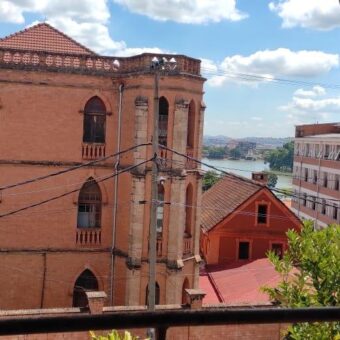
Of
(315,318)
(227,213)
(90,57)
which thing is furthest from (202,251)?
(315,318)

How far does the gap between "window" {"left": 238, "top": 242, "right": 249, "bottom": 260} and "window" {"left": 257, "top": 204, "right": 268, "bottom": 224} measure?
1372 millimetres

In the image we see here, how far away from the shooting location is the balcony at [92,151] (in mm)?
19156

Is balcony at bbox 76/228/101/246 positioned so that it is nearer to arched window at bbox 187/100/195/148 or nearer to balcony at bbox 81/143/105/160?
balcony at bbox 81/143/105/160

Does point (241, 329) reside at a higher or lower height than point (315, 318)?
lower

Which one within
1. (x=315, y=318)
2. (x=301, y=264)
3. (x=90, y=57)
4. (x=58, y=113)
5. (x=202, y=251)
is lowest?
(x=202, y=251)

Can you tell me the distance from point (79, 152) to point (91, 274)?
457 centimetres

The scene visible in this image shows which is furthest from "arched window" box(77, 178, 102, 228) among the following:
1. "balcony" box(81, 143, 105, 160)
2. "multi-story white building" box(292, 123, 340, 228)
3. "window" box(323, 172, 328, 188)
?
"window" box(323, 172, 328, 188)

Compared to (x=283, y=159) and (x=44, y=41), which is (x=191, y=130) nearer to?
(x=44, y=41)

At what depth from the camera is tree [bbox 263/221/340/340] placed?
981cm

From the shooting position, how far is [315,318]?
6.71 feet

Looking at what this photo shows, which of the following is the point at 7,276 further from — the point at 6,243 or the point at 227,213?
the point at 227,213

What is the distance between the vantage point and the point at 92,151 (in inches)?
755

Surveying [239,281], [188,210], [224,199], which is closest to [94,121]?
[188,210]

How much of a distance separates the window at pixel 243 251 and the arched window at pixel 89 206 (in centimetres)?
Result: 992
